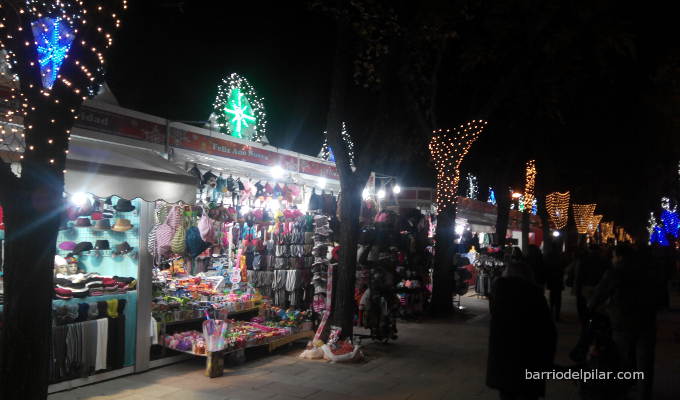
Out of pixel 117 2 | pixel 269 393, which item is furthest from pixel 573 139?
pixel 117 2

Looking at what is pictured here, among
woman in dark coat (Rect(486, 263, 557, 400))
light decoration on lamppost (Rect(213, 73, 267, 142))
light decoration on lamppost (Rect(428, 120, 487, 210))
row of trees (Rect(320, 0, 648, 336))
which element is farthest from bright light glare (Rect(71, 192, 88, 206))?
light decoration on lamppost (Rect(428, 120, 487, 210))

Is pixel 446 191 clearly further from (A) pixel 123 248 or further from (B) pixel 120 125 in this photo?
(B) pixel 120 125

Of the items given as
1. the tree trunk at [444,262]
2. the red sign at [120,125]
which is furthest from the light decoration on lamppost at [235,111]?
the tree trunk at [444,262]

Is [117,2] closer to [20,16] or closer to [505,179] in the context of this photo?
[20,16]

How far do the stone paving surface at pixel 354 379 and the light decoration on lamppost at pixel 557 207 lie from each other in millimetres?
16018

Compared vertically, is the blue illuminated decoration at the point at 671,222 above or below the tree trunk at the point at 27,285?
above

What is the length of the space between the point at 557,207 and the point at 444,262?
1515 cm

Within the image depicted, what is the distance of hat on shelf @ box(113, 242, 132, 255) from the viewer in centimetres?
723

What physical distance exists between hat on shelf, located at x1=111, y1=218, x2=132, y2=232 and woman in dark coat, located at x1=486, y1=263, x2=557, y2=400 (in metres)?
5.31

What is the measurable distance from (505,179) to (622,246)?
11050mm

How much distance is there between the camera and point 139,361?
23.1ft

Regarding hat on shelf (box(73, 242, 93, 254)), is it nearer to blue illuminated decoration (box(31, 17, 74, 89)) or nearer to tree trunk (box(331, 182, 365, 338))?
blue illuminated decoration (box(31, 17, 74, 89))

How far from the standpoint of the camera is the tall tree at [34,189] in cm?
359

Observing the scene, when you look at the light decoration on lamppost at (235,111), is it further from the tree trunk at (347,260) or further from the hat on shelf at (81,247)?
the hat on shelf at (81,247)
